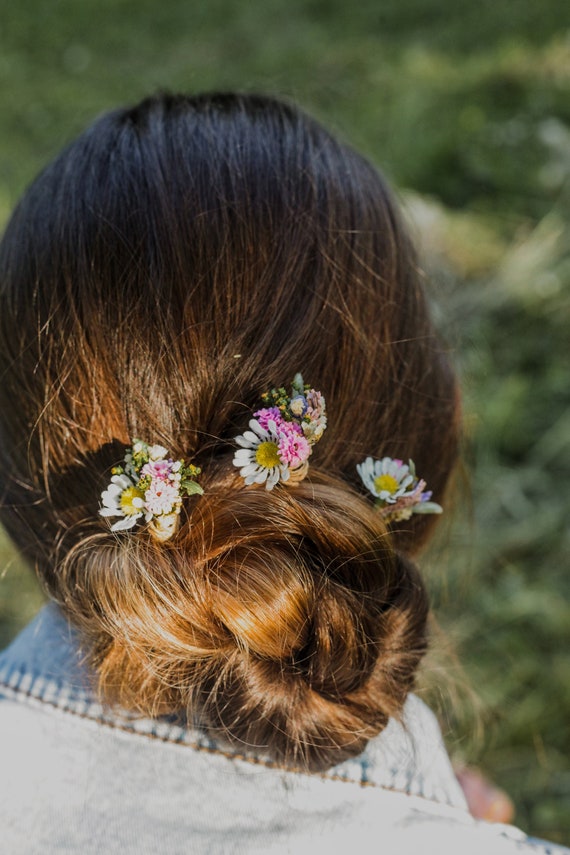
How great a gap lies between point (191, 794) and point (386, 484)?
40cm

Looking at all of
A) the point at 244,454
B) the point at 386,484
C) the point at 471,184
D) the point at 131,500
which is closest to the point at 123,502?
the point at 131,500

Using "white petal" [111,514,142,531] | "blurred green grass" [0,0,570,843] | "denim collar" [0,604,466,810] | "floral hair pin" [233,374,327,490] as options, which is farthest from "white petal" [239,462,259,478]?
"blurred green grass" [0,0,570,843]

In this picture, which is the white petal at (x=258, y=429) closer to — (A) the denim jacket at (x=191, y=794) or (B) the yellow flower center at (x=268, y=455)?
(B) the yellow flower center at (x=268, y=455)

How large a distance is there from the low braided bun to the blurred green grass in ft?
1.11

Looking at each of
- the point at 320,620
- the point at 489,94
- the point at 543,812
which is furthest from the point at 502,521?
the point at 489,94

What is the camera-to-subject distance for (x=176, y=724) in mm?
883

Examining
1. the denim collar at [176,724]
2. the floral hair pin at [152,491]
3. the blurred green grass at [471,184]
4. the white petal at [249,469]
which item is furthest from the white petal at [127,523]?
the blurred green grass at [471,184]

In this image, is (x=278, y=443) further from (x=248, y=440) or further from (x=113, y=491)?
(x=113, y=491)

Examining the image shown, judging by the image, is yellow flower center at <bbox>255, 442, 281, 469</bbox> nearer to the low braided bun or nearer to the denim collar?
the low braided bun

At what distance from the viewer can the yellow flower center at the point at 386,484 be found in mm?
832

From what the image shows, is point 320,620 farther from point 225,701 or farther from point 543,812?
point 543,812

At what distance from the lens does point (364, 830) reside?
2.76 feet

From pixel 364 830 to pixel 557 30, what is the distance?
10.8 ft

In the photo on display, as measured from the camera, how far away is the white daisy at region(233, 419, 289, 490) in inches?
28.4
